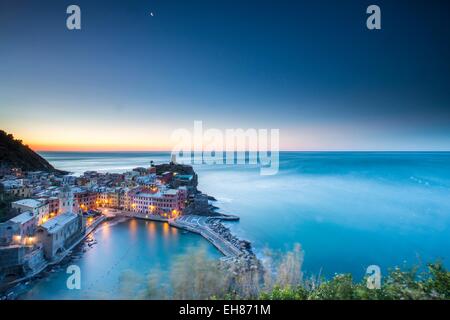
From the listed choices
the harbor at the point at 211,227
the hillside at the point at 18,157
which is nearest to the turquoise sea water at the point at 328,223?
the harbor at the point at 211,227

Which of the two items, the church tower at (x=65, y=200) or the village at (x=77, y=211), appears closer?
the village at (x=77, y=211)

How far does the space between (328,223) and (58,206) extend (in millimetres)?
6976

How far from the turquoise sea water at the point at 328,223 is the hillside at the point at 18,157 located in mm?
520

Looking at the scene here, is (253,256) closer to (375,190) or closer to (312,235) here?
(312,235)

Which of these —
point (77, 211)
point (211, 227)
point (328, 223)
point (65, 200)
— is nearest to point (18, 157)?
point (65, 200)

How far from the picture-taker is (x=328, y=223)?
5.90m

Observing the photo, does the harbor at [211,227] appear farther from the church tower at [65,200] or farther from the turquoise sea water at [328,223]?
the church tower at [65,200]

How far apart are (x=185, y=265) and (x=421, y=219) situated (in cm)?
674

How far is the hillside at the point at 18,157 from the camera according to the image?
15.3ft
